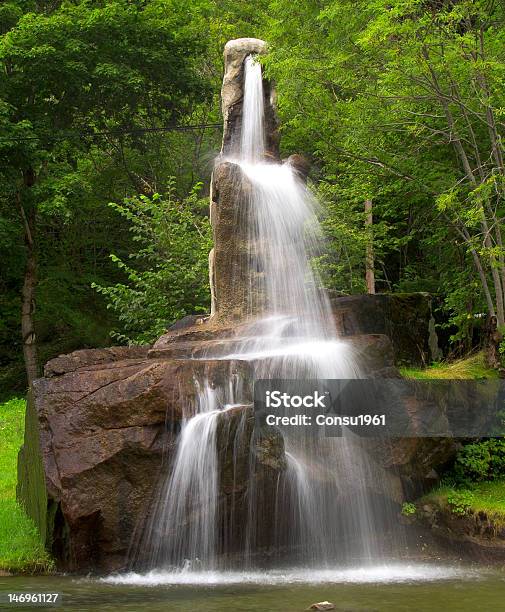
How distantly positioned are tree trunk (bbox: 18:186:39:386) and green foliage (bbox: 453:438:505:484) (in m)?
13.1

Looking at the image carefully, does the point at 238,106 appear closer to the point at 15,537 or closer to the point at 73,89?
the point at 15,537

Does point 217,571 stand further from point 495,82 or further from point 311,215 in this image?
point 495,82

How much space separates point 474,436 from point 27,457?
212 inches

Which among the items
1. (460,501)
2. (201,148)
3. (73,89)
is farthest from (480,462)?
(201,148)

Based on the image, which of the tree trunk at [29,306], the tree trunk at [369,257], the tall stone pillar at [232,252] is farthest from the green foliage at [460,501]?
the tree trunk at [29,306]

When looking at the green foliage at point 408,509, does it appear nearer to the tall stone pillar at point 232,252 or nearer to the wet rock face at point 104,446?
the wet rock face at point 104,446

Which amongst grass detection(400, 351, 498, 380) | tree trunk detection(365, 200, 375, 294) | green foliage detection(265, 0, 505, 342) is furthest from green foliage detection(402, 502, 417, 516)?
tree trunk detection(365, 200, 375, 294)

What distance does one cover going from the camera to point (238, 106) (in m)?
13.5

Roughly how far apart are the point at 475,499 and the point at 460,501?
0.84ft

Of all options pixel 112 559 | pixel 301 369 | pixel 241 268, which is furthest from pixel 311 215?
pixel 112 559

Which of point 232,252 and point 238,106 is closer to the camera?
point 232,252

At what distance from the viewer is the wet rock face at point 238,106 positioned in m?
13.4

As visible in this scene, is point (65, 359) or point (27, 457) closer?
point (27, 457)

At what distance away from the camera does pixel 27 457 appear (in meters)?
9.95
